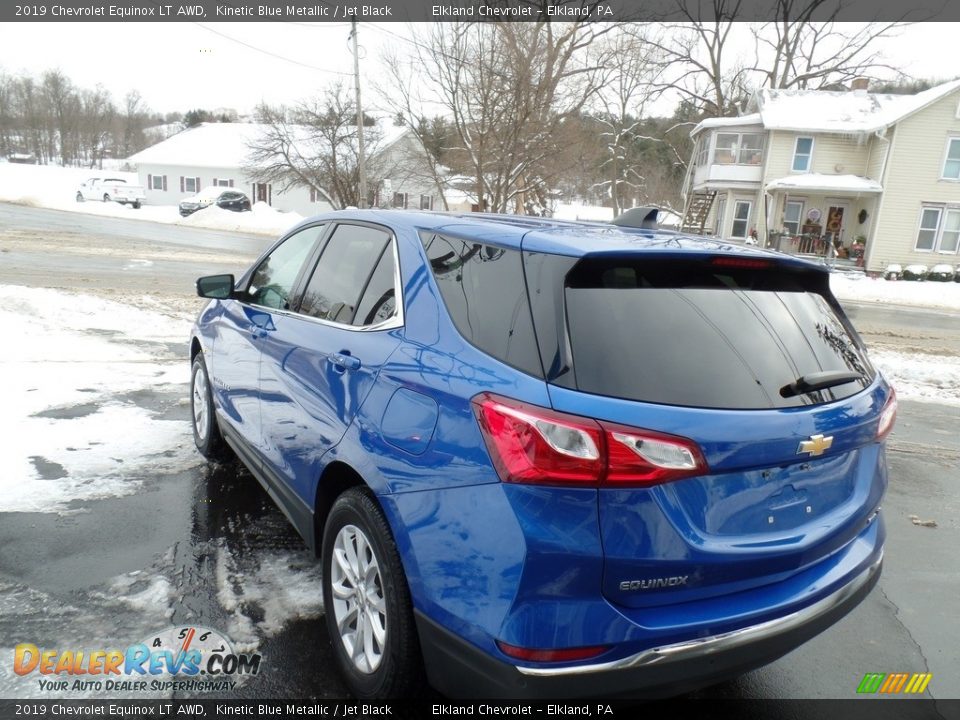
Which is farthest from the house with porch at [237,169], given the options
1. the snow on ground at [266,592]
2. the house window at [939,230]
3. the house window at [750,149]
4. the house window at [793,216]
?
the snow on ground at [266,592]

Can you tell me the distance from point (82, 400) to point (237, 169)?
47601mm

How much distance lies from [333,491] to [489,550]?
115 centimetres

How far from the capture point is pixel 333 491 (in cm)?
287

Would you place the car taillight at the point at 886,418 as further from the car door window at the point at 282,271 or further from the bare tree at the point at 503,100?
the bare tree at the point at 503,100

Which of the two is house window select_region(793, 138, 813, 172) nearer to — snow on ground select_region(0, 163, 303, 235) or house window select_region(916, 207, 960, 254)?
house window select_region(916, 207, 960, 254)

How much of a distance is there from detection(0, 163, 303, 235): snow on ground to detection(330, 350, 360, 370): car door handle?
24.6m

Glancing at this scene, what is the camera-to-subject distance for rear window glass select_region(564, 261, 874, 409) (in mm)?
1992

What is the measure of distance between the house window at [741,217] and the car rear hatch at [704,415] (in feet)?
116

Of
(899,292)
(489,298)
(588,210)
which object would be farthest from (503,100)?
(588,210)

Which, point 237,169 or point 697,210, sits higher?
point 237,169

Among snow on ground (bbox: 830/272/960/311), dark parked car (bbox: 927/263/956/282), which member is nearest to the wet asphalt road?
snow on ground (bbox: 830/272/960/311)

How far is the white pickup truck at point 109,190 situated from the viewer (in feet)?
142

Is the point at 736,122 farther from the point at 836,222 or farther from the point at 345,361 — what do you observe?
the point at 345,361

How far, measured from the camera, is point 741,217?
34875 millimetres
